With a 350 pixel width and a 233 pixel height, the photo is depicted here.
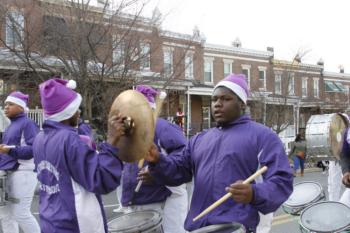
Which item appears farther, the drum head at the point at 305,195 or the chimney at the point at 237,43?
the chimney at the point at 237,43

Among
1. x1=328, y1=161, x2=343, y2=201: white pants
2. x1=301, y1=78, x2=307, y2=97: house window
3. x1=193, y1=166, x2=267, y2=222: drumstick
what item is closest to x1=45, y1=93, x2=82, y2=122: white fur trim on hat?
x1=193, y1=166, x2=267, y2=222: drumstick

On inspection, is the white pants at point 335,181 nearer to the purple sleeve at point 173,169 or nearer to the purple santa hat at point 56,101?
the purple sleeve at point 173,169

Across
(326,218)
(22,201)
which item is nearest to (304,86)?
(22,201)

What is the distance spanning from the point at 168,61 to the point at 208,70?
1647cm

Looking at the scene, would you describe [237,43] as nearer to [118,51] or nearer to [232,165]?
[118,51]

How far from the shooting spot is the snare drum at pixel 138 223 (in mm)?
3852

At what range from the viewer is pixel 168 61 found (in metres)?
17.3

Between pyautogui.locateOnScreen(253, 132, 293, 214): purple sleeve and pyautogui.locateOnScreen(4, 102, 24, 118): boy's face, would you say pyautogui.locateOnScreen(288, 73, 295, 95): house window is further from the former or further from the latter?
pyautogui.locateOnScreen(253, 132, 293, 214): purple sleeve

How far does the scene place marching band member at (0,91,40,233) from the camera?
21.1 ft

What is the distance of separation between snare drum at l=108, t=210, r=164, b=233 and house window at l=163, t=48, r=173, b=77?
11.8 metres

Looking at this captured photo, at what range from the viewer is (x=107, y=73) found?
1430 centimetres

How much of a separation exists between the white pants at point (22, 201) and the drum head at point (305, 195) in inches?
130

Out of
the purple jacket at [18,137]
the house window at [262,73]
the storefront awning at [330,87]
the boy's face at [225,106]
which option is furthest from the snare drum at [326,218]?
the storefront awning at [330,87]

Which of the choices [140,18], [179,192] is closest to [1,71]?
[140,18]
